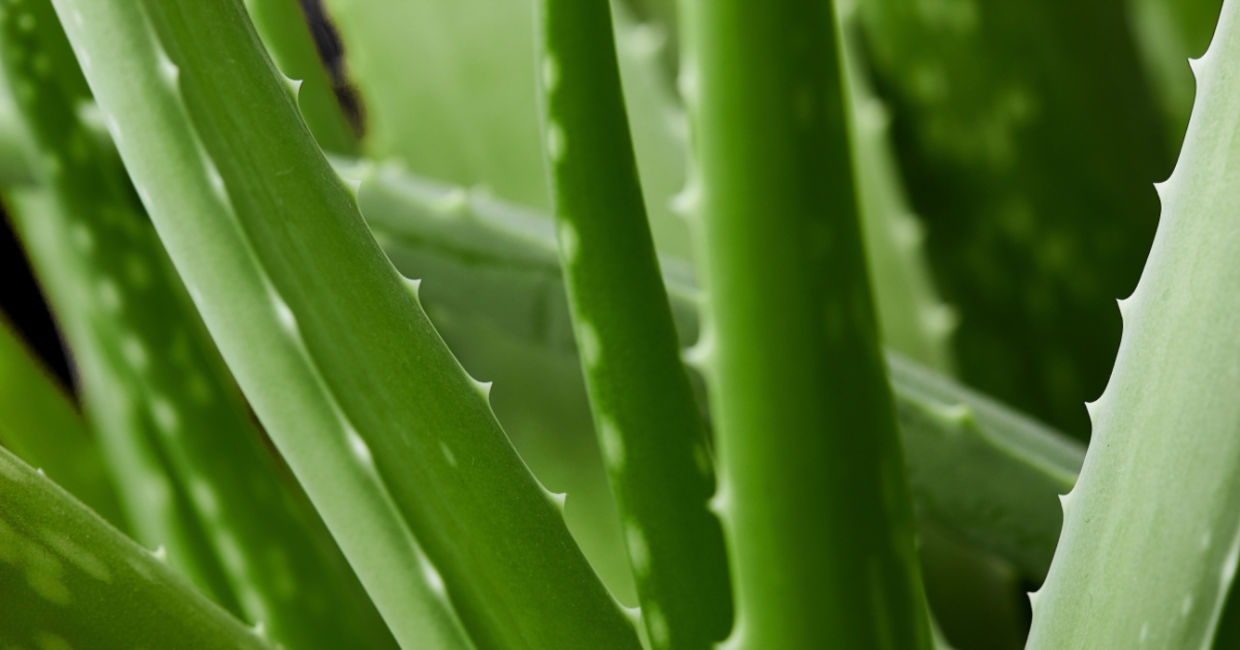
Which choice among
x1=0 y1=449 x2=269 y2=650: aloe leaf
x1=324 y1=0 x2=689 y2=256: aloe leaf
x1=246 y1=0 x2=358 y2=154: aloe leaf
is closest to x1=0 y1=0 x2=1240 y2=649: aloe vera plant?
x1=0 y1=449 x2=269 y2=650: aloe leaf

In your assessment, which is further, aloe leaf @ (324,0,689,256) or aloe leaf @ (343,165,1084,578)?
aloe leaf @ (324,0,689,256)

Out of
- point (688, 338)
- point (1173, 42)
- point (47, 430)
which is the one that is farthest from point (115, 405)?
point (1173, 42)

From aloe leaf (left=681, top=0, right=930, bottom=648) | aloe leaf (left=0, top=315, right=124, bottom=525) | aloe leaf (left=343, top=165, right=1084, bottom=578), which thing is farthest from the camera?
aloe leaf (left=0, top=315, right=124, bottom=525)

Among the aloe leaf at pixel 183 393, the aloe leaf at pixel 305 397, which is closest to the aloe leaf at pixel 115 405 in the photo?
the aloe leaf at pixel 183 393

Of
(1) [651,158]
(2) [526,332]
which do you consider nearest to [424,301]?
(2) [526,332]

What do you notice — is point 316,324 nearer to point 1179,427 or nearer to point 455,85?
point 1179,427

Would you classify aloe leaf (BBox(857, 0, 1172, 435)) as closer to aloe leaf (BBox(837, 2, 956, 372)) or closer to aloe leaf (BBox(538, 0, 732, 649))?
aloe leaf (BBox(837, 2, 956, 372))

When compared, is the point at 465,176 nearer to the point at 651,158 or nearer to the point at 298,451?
the point at 651,158
